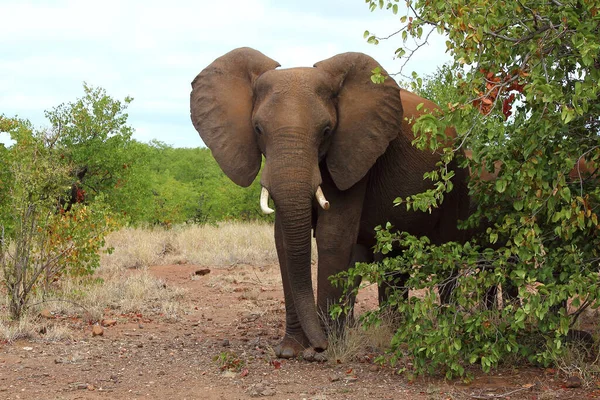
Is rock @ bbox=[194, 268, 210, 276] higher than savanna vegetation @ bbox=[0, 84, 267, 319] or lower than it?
lower

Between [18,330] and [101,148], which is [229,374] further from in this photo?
[101,148]

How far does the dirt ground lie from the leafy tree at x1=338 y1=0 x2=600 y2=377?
25cm

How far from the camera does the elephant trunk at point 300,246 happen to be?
675 cm

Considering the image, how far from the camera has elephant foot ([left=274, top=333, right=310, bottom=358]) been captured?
24.5ft

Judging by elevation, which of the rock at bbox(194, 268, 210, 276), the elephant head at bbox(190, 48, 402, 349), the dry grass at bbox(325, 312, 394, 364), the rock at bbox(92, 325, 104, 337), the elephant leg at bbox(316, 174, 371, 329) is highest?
the elephant head at bbox(190, 48, 402, 349)

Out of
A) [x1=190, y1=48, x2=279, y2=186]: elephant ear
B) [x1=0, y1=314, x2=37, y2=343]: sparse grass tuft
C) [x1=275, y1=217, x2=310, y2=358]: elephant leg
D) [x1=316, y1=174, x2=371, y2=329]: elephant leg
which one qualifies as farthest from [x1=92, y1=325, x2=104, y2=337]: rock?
[x1=316, y1=174, x2=371, y2=329]: elephant leg

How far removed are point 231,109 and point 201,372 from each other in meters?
2.46

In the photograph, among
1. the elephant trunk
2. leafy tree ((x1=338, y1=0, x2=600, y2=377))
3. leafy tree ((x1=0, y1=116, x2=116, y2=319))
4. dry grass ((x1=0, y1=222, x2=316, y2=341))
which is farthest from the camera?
dry grass ((x1=0, y1=222, x2=316, y2=341))

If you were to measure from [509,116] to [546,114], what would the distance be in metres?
0.94

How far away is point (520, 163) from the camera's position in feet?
20.4

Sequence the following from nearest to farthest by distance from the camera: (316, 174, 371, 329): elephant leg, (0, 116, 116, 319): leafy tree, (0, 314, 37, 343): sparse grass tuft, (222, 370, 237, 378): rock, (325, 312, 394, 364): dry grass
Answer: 1. (222, 370, 237, 378): rock
2. (325, 312, 394, 364): dry grass
3. (316, 174, 371, 329): elephant leg
4. (0, 314, 37, 343): sparse grass tuft
5. (0, 116, 116, 319): leafy tree

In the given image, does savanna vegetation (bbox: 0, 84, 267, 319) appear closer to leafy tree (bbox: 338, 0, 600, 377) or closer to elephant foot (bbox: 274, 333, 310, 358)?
elephant foot (bbox: 274, 333, 310, 358)

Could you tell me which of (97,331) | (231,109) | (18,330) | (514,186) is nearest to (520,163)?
(514,186)

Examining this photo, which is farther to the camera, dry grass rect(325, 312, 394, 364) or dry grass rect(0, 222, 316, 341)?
dry grass rect(0, 222, 316, 341)
